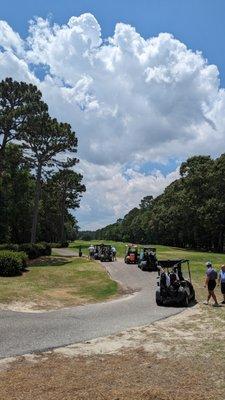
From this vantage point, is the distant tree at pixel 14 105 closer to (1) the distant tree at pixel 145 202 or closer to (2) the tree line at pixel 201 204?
(2) the tree line at pixel 201 204

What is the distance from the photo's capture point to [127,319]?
16.1m

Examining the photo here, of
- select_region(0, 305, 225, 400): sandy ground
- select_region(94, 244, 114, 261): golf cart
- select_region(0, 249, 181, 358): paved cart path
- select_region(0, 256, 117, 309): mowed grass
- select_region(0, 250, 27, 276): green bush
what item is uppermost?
select_region(94, 244, 114, 261): golf cart

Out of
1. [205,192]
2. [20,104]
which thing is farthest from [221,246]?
[20,104]

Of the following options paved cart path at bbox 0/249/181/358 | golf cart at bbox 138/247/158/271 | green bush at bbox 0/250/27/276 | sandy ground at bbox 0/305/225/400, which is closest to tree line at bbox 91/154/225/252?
golf cart at bbox 138/247/158/271

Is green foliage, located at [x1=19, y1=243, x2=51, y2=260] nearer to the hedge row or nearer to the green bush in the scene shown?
the hedge row

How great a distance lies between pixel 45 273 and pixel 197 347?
22.9m

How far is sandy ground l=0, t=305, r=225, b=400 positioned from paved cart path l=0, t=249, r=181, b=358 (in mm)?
690

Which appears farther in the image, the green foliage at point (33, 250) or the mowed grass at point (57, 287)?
the green foliage at point (33, 250)

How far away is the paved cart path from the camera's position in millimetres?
12190

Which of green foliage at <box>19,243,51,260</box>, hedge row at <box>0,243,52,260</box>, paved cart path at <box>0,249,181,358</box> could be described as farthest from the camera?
green foliage at <box>19,243,51,260</box>

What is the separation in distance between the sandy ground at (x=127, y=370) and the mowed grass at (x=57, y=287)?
26.8ft

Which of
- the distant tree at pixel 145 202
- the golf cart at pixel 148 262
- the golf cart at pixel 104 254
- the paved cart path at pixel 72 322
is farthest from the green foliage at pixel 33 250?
the distant tree at pixel 145 202

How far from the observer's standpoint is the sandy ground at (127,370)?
27.0 ft

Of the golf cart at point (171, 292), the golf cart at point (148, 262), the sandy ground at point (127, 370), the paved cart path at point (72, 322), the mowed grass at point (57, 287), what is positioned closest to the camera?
the sandy ground at point (127, 370)
